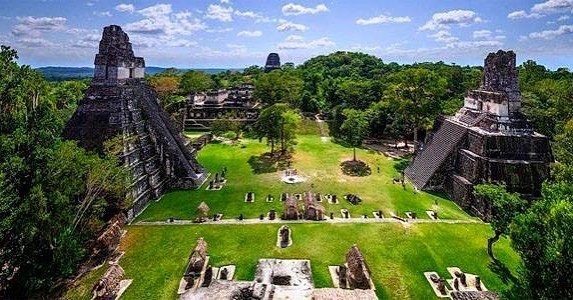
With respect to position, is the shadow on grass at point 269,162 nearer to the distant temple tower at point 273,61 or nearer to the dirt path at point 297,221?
the dirt path at point 297,221

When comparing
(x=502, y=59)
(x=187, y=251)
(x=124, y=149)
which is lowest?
(x=187, y=251)

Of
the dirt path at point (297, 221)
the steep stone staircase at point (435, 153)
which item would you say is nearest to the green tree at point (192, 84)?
the steep stone staircase at point (435, 153)

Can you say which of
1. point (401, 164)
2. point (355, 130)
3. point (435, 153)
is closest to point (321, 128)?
point (355, 130)

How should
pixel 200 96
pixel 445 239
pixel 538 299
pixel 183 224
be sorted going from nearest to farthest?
pixel 538 299, pixel 445 239, pixel 183 224, pixel 200 96

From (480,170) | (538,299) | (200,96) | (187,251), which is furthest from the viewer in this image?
(200,96)

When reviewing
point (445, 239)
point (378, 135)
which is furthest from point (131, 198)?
point (378, 135)

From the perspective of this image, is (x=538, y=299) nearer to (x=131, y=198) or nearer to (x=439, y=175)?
(x=439, y=175)

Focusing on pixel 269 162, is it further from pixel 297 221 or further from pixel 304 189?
pixel 297 221
